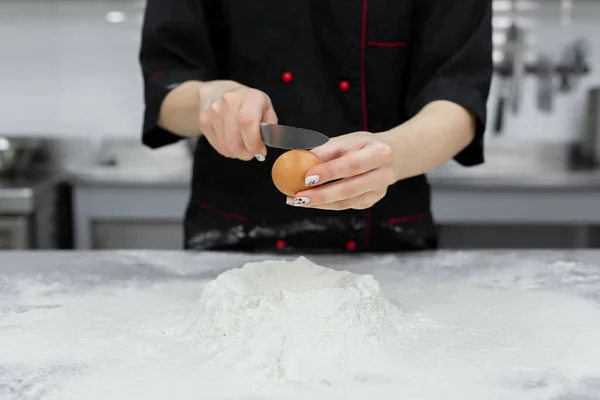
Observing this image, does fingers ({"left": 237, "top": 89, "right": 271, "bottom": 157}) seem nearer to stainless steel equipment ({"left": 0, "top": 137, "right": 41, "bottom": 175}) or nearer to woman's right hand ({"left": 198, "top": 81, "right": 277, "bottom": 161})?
woman's right hand ({"left": 198, "top": 81, "right": 277, "bottom": 161})

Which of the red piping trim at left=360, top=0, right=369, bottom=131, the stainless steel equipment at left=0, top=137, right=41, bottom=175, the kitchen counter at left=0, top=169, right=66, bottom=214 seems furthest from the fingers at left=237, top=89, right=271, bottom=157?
the stainless steel equipment at left=0, top=137, right=41, bottom=175

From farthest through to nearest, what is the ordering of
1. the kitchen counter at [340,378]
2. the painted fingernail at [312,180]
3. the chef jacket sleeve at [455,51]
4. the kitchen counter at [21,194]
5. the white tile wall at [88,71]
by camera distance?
the white tile wall at [88,71]
the kitchen counter at [21,194]
the chef jacket sleeve at [455,51]
the painted fingernail at [312,180]
the kitchen counter at [340,378]

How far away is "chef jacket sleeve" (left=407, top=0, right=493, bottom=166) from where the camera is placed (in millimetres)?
1173

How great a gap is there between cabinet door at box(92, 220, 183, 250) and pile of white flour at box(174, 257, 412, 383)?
1.37 m

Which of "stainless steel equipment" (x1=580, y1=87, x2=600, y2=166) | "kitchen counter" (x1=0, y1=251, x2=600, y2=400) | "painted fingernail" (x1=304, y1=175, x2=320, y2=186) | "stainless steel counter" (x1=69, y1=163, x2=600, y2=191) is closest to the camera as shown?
"kitchen counter" (x1=0, y1=251, x2=600, y2=400)

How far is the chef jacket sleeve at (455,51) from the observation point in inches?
46.2

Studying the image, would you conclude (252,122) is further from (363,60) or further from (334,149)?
(363,60)

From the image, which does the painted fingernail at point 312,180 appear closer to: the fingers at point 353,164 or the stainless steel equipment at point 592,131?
the fingers at point 353,164

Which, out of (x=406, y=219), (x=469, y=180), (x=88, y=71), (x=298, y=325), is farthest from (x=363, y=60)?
(x=88, y=71)

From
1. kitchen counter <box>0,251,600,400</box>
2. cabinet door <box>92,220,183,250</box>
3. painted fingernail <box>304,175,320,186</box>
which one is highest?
painted fingernail <box>304,175,320,186</box>

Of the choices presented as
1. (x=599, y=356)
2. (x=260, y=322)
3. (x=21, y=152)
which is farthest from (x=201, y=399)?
(x=21, y=152)

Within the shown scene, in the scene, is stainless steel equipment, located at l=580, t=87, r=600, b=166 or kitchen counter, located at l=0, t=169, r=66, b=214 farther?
stainless steel equipment, located at l=580, t=87, r=600, b=166

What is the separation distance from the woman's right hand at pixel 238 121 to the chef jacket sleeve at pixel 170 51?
258mm

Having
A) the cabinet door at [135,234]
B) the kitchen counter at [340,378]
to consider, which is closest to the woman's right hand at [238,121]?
the kitchen counter at [340,378]
